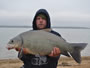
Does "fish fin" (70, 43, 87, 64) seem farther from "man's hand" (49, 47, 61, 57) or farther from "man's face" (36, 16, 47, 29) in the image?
"man's face" (36, 16, 47, 29)

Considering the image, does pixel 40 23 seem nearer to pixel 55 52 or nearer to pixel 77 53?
pixel 55 52

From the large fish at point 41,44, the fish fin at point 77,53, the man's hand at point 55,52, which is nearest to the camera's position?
the large fish at point 41,44

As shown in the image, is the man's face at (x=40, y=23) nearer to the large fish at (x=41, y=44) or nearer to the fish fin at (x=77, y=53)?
the large fish at (x=41, y=44)

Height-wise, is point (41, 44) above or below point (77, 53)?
above

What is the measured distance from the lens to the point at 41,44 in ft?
13.2

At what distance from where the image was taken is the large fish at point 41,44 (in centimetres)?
396

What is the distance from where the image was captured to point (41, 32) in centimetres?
421

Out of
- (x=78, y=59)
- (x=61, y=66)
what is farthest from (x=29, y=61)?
(x=61, y=66)

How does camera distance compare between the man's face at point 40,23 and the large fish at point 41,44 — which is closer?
the large fish at point 41,44

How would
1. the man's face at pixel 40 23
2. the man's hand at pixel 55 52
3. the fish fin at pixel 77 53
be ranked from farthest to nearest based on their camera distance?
the man's face at pixel 40 23 → the fish fin at pixel 77 53 → the man's hand at pixel 55 52

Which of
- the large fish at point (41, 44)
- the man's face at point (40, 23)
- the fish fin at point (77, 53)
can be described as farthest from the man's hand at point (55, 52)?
the man's face at point (40, 23)

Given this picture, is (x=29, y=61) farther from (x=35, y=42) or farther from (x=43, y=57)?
(x=35, y=42)

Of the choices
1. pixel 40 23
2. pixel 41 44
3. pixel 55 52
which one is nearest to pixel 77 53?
pixel 55 52

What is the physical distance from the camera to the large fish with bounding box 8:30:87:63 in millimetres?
3957
